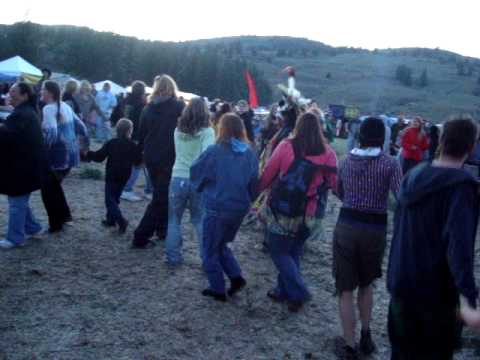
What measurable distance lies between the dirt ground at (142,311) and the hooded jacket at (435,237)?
1.85m

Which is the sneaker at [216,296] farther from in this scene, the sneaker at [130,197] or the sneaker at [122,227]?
the sneaker at [130,197]

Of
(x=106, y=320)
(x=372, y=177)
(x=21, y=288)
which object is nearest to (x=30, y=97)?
(x=21, y=288)

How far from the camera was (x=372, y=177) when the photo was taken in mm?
4234

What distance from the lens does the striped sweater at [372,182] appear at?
166 inches

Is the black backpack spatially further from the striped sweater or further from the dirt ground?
the dirt ground

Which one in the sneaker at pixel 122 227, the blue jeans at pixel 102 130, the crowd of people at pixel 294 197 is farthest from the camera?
the blue jeans at pixel 102 130

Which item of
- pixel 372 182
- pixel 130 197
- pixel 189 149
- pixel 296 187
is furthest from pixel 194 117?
pixel 130 197

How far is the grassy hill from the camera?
90812 mm

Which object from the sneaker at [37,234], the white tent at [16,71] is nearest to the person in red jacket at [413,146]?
the sneaker at [37,234]

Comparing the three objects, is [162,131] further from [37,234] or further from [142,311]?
Result: [142,311]

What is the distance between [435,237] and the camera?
9.28 ft

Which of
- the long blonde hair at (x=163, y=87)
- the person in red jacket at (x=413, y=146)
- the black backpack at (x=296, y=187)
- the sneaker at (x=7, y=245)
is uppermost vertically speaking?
the long blonde hair at (x=163, y=87)

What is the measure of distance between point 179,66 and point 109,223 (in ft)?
196

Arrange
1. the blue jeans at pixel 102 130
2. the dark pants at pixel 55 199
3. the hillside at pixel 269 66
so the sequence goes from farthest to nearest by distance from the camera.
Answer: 1. the hillside at pixel 269 66
2. the blue jeans at pixel 102 130
3. the dark pants at pixel 55 199
